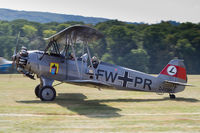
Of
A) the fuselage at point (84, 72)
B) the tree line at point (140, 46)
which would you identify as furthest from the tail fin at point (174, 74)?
the tree line at point (140, 46)

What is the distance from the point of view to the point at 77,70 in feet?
39.9

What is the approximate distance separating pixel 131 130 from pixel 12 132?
2895 millimetres

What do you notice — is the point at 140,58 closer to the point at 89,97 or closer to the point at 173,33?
the point at 173,33

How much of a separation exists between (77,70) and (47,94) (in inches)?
66.6

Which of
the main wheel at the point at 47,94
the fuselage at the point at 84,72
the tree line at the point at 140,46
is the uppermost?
the tree line at the point at 140,46

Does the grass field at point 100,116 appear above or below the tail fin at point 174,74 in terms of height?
below

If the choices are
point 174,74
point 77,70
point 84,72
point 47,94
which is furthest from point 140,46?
point 47,94

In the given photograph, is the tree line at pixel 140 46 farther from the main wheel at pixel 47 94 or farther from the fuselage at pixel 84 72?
the main wheel at pixel 47 94

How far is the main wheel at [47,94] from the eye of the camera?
1131 cm

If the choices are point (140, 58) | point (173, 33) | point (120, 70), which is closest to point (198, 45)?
point (173, 33)

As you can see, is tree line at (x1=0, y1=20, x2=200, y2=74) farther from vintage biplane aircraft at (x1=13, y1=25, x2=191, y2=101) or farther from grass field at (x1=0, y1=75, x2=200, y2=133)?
grass field at (x1=0, y1=75, x2=200, y2=133)

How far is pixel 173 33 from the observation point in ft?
184

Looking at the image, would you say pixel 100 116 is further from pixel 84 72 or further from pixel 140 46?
pixel 140 46

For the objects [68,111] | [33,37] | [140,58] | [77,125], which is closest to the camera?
[77,125]
